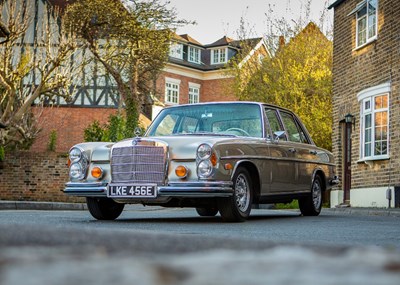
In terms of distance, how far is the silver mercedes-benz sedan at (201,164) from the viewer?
9617mm

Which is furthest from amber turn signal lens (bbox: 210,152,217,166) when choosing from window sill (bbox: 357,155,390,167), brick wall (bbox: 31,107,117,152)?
brick wall (bbox: 31,107,117,152)

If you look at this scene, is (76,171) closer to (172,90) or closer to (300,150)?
(300,150)

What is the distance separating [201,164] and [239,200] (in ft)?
2.99

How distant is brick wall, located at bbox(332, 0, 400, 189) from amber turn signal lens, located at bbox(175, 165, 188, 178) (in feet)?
36.6

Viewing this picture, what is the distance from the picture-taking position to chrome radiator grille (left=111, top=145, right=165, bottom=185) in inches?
385

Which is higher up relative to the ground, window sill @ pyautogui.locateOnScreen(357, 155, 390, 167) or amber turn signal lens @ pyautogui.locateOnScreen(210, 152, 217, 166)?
window sill @ pyautogui.locateOnScreen(357, 155, 390, 167)

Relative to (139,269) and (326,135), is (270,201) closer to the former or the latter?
(139,269)

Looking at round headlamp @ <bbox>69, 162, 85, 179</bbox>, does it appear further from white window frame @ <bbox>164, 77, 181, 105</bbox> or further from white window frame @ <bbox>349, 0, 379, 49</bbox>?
white window frame @ <bbox>164, 77, 181, 105</bbox>

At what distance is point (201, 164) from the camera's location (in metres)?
9.58

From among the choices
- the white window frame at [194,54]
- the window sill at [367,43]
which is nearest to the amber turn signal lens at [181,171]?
the window sill at [367,43]

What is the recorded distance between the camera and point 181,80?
5519 centimetres

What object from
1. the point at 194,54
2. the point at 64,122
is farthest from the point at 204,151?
the point at 194,54

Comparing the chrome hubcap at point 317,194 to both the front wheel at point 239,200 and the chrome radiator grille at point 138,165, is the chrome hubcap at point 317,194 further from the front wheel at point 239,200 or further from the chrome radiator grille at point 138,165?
the chrome radiator grille at point 138,165

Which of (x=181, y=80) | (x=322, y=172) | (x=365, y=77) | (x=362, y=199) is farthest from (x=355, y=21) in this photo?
(x=181, y=80)
